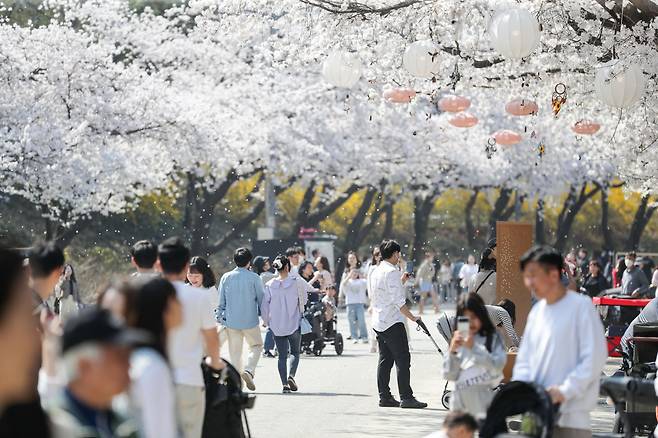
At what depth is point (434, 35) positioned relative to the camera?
17766mm

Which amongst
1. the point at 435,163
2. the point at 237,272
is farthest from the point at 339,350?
the point at 435,163

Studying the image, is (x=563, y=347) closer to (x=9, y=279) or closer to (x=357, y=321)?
(x=9, y=279)

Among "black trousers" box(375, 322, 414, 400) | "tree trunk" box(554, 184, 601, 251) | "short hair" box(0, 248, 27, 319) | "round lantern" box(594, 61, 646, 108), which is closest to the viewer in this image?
"short hair" box(0, 248, 27, 319)

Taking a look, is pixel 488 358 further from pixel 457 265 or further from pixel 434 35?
pixel 457 265

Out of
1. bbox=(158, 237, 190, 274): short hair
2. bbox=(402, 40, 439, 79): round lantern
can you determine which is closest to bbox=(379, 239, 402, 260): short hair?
→ bbox=(402, 40, 439, 79): round lantern

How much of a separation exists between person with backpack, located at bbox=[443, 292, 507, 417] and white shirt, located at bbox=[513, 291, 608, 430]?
1.02 meters

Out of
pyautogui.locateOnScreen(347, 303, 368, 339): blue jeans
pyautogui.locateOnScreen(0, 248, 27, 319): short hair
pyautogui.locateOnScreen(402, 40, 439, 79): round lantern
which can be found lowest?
pyautogui.locateOnScreen(347, 303, 368, 339): blue jeans

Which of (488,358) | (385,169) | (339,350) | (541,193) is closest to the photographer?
(488,358)

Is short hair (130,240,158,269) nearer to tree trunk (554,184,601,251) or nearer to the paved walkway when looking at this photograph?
the paved walkway

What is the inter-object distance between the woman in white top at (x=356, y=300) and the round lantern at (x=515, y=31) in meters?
11.5

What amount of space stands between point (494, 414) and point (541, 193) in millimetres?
46100

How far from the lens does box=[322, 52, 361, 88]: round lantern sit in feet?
54.4

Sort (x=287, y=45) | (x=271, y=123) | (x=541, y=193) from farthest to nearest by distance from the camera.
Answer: (x=541, y=193)
(x=271, y=123)
(x=287, y=45)

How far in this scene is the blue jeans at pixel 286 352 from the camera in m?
17.1
